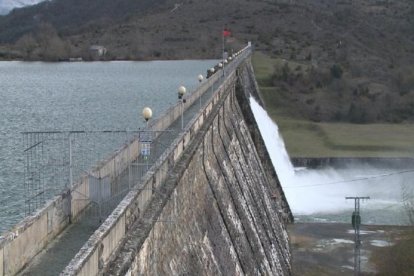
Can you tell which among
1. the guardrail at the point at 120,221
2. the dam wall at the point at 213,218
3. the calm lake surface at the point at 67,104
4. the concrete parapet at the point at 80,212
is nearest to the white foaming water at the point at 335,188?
the dam wall at the point at 213,218

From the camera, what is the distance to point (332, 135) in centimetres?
7425

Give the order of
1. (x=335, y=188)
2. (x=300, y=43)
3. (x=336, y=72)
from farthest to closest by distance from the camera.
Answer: (x=300, y=43)
(x=336, y=72)
(x=335, y=188)

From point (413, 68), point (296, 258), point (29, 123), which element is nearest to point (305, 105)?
point (413, 68)

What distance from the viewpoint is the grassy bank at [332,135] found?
65688 mm

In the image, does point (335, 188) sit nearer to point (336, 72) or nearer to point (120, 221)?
point (120, 221)

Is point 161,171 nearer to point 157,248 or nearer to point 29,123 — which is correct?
point 157,248

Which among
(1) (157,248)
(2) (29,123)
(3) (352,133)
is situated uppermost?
(1) (157,248)

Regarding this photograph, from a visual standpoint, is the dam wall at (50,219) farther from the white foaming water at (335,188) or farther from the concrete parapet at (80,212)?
the white foaming water at (335,188)

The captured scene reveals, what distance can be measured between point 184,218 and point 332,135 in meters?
59.6

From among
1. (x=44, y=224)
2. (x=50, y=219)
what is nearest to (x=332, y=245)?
(x=50, y=219)

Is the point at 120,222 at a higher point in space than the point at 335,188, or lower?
higher

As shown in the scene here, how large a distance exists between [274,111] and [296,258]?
52.3 metres

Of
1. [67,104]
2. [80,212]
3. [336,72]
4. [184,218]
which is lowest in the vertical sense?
[336,72]

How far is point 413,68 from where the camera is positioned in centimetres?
11275
